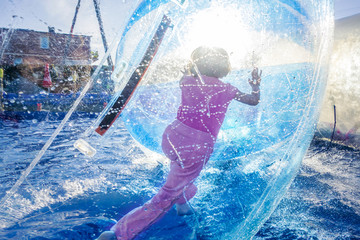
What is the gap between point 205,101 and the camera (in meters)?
1.73

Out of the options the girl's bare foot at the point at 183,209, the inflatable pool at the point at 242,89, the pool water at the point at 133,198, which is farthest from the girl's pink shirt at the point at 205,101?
the pool water at the point at 133,198

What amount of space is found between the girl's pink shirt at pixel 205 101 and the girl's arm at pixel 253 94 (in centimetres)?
8

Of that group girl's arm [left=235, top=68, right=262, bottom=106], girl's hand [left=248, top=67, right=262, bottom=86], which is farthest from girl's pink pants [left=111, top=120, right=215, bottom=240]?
girl's hand [left=248, top=67, right=262, bottom=86]

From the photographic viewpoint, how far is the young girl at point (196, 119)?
66.6 inches

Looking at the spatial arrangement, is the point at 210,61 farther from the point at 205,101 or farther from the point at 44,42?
the point at 44,42

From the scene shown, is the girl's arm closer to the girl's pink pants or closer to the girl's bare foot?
the girl's pink pants

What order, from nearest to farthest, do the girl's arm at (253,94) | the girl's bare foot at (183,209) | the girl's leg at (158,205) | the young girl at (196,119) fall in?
the girl's leg at (158,205) → the young girl at (196,119) → the girl's arm at (253,94) → the girl's bare foot at (183,209)

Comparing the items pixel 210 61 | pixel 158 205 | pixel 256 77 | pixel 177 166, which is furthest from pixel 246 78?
pixel 158 205

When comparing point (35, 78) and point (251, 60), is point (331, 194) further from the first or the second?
point (35, 78)

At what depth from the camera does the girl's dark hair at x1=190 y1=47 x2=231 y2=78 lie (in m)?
1.67

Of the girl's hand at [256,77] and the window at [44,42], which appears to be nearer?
the girl's hand at [256,77]

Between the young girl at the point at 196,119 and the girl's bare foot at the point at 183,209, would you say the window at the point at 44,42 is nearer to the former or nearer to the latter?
the young girl at the point at 196,119

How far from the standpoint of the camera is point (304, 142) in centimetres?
197

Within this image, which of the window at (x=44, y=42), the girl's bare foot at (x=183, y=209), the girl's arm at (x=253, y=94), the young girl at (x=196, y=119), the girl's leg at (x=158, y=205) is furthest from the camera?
the window at (x=44, y=42)
